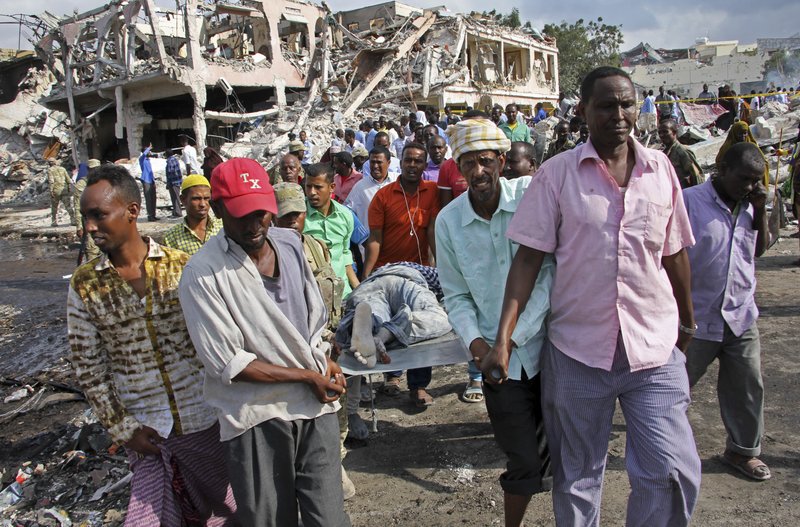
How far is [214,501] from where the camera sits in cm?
259

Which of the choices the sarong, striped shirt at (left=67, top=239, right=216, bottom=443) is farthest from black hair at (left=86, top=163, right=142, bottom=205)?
the sarong

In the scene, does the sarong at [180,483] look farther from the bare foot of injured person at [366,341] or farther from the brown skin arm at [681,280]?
the brown skin arm at [681,280]

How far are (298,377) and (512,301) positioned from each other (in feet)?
2.73

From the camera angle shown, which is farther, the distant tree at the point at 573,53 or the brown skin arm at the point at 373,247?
the distant tree at the point at 573,53

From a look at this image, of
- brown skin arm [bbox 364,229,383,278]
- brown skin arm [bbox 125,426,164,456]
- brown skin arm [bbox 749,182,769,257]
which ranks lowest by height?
brown skin arm [bbox 125,426,164,456]

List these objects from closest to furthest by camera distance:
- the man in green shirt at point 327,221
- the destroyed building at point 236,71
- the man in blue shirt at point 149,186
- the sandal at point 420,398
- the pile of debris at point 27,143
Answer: the man in green shirt at point 327,221
the sandal at point 420,398
the man in blue shirt at point 149,186
the destroyed building at point 236,71
the pile of debris at point 27,143

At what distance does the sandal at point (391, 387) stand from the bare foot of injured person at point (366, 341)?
1.19m

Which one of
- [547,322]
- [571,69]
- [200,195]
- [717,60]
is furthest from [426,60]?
[717,60]

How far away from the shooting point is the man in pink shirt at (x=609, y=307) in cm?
205

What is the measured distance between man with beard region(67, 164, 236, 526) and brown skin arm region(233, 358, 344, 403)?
499 millimetres

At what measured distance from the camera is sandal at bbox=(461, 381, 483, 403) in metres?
4.23

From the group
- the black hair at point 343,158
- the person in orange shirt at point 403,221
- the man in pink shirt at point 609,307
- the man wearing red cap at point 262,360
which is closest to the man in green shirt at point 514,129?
the black hair at point 343,158

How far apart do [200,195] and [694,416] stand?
351 cm

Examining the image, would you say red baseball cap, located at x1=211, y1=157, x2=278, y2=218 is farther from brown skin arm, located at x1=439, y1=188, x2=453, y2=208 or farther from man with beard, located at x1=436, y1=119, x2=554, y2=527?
brown skin arm, located at x1=439, y1=188, x2=453, y2=208
